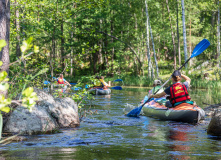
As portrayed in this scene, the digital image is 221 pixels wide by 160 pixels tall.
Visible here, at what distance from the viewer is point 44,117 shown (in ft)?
18.5

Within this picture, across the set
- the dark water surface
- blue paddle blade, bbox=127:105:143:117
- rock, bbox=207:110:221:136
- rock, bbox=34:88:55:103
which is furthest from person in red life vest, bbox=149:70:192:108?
rock, bbox=34:88:55:103

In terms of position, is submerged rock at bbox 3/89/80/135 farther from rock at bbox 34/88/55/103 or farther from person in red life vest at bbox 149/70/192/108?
person in red life vest at bbox 149/70/192/108

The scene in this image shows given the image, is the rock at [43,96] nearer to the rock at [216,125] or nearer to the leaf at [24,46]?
the rock at [216,125]

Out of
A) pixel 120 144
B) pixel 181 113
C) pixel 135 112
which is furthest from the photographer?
pixel 135 112

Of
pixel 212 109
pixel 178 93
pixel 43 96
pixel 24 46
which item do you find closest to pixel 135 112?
pixel 178 93

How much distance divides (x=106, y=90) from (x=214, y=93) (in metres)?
7.14

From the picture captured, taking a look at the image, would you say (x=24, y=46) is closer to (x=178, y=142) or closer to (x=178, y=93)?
(x=178, y=142)

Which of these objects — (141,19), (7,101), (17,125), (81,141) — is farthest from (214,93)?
(141,19)

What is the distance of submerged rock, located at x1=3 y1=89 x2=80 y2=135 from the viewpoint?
5.27 metres

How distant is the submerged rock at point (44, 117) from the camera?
5270 millimetres

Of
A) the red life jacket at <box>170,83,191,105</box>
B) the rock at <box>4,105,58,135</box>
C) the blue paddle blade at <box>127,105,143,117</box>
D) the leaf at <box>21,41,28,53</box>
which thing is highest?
the leaf at <box>21,41,28,53</box>

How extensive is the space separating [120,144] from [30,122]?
6.08 feet

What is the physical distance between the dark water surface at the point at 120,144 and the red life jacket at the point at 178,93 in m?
0.92

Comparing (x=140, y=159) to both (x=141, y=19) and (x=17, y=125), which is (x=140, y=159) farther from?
(x=141, y=19)
